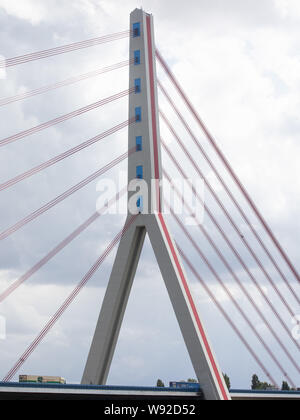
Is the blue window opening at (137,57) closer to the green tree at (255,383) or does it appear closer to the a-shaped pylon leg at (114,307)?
the a-shaped pylon leg at (114,307)

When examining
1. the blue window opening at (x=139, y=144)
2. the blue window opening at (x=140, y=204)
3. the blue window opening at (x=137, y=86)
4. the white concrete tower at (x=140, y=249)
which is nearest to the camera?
the white concrete tower at (x=140, y=249)

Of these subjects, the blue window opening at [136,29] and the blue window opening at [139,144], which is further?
the blue window opening at [136,29]

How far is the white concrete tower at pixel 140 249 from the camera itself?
164ft

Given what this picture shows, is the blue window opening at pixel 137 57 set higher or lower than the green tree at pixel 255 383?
lower

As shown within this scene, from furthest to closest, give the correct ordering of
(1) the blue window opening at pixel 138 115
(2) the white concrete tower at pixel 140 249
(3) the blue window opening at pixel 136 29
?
(3) the blue window opening at pixel 136 29 < (1) the blue window opening at pixel 138 115 < (2) the white concrete tower at pixel 140 249

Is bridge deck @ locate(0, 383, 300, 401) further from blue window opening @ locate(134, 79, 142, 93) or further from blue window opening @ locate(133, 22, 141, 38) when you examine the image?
blue window opening @ locate(133, 22, 141, 38)

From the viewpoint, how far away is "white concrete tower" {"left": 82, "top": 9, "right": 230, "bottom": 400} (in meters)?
49.9

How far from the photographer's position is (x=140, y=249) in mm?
52406

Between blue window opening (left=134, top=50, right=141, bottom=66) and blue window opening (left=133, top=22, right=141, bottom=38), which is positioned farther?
blue window opening (left=133, top=22, right=141, bottom=38)

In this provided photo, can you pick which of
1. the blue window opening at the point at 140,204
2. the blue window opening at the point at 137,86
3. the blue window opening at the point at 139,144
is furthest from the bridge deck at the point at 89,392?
the blue window opening at the point at 137,86

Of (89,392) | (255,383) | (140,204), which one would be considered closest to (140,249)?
(140,204)

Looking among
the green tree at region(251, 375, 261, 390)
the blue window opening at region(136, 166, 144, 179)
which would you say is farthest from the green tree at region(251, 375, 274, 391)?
the blue window opening at region(136, 166, 144, 179)
